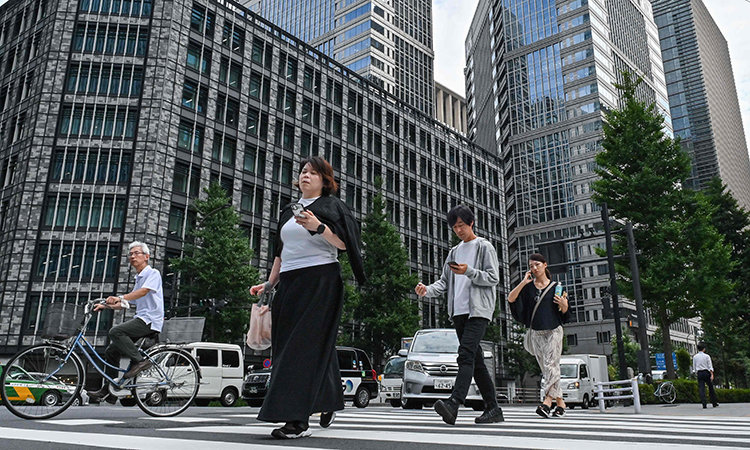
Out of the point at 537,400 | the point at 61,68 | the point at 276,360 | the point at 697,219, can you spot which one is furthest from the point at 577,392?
the point at 61,68

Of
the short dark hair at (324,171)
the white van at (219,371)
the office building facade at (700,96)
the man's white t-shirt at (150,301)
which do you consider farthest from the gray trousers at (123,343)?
the office building facade at (700,96)

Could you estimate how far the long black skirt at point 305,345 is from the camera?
335 centimetres

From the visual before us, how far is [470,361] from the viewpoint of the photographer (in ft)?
15.7

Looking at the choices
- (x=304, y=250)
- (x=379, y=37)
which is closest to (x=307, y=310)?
(x=304, y=250)

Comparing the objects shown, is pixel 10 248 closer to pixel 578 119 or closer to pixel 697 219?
pixel 697 219

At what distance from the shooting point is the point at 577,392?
2200 centimetres

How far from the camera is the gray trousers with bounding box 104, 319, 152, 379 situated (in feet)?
18.3

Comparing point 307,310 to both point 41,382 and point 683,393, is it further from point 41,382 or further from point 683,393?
point 683,393

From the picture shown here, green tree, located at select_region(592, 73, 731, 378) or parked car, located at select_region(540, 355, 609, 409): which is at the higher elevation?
green tree, located at select_region(592, 73, 731, 378)

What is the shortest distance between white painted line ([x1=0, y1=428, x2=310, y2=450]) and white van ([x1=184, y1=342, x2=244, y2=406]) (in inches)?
606

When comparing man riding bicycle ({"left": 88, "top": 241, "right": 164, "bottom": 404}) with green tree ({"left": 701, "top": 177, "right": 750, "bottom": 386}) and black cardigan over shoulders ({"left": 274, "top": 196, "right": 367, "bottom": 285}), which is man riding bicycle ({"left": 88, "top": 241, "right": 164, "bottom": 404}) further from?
green tree ({"left": 701, "top": 177, "right": 750, "bottom": 386})

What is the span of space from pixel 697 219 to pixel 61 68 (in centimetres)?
3529

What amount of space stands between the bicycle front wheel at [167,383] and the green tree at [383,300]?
85.3 feet

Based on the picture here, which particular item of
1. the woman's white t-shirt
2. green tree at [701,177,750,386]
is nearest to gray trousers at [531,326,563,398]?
the woman's white t-shirt
